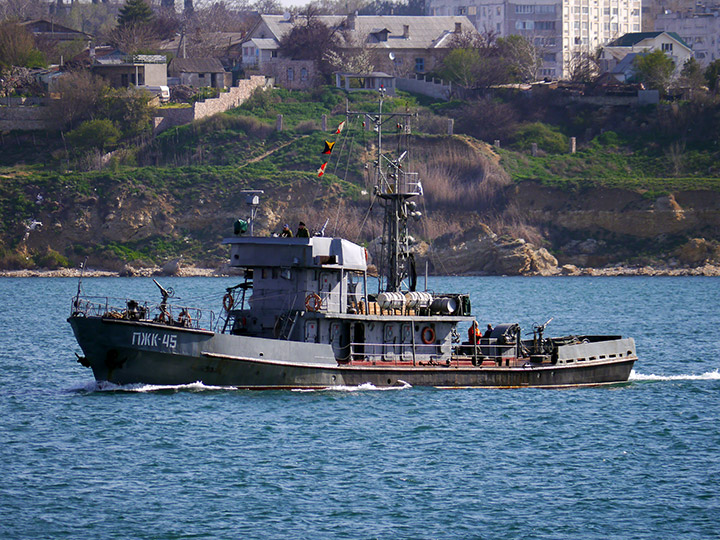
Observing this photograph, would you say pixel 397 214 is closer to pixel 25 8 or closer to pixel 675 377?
pixel 675 377

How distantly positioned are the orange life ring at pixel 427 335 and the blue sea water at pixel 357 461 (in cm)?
181

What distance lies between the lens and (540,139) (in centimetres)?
11812

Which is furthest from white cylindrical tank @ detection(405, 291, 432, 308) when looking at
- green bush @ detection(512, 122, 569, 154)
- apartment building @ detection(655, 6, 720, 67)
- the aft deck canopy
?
apartment building @ detection(655, 6, 720, 67)

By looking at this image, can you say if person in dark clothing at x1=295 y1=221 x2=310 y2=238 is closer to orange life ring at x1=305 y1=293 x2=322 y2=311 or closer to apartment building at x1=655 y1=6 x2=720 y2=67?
orange life ring at x1=305 y1=293 x2=322 y2=311

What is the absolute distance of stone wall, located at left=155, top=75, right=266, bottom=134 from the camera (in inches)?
4532

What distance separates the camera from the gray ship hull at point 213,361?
3544 centimetres

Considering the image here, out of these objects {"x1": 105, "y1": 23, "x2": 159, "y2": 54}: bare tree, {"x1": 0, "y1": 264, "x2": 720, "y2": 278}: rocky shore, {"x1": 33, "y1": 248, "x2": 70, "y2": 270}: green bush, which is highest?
{"x1": 105, "y1": 23, "x2": 159, "y2": 54}: bare tree

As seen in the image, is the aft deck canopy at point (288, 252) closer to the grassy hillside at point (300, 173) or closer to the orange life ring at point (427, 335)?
the orange life ring at point (427, 335)

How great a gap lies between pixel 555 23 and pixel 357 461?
420 feet

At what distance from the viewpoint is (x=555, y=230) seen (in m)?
108

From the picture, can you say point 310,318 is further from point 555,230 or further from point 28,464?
point 555,230

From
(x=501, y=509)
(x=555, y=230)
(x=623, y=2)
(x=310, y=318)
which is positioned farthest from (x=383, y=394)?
(x=623, y=2)

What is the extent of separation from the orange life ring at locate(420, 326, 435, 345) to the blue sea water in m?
1.81

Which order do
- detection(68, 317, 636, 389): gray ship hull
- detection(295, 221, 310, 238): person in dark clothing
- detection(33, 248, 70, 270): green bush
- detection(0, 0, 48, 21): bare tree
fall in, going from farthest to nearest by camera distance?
detection(0, 0, 48, 21): bare tree < detection(33, 248, 70, 270): green bush < detection(295, 221, 310, 238): person in dark clothing < detection(68, 317, 636, 389): gray ship hull
